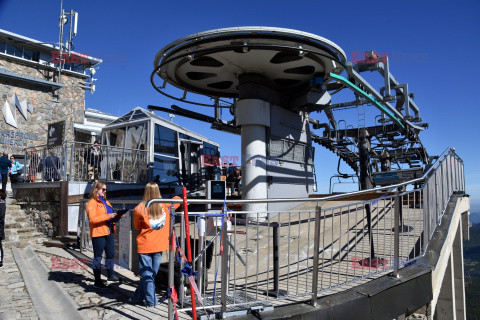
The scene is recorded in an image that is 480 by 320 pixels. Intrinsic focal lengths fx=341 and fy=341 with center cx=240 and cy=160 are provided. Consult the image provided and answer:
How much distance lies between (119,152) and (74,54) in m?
13.9

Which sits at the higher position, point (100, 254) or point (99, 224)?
point (99, 224)

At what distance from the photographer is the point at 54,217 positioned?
34.8 ft

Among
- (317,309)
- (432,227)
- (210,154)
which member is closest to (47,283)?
(317,309)

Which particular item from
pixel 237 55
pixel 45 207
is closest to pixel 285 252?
pixel 237 55

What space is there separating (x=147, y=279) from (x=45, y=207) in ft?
28.0

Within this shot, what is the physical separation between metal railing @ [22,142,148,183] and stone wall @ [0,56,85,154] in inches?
286

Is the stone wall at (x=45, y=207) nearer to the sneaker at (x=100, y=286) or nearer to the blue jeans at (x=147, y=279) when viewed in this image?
the sneaker at (x=100, y=286)

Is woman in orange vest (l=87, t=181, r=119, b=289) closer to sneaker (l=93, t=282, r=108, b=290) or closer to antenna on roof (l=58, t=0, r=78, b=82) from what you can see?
sneaker (l=93, t=282, r=108, b=290)

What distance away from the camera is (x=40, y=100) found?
21.3 metres

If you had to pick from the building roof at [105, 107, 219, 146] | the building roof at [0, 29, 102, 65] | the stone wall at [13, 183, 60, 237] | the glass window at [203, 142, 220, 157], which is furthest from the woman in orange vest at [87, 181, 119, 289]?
the building roof at [0, 29, 102, 65]

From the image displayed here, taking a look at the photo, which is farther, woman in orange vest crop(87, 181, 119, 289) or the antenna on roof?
the antenna on roof

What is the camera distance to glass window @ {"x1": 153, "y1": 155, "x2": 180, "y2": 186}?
1423cm

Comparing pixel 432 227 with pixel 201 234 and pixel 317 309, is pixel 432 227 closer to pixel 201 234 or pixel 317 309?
pixel 317 309

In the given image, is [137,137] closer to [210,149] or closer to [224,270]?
[210,149]
